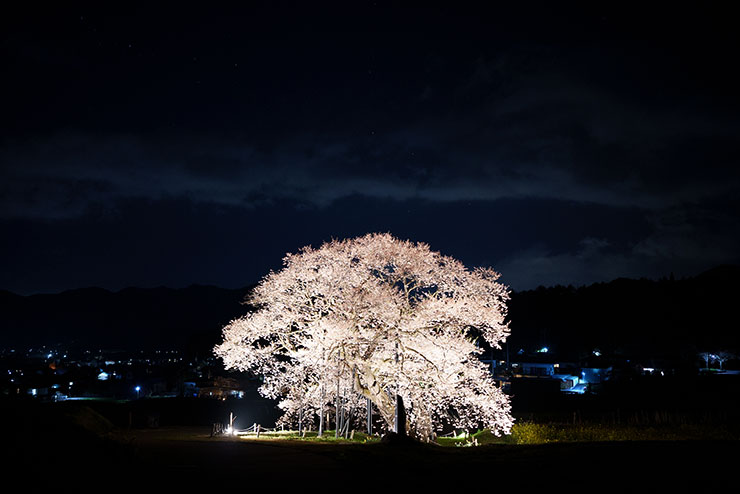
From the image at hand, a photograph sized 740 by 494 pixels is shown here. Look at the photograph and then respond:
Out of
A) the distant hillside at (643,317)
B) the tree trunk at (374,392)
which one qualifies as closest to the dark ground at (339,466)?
the tree trunk at (374,392)

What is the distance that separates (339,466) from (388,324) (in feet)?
35.5

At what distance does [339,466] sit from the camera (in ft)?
37.5

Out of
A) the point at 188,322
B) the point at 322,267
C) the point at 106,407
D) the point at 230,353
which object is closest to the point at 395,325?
the point at 322,267

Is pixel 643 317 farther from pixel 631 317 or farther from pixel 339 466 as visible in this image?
pixel 339 466

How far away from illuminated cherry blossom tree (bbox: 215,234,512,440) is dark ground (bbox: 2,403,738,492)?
8.32 meters

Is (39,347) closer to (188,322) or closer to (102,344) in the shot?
(102,344)

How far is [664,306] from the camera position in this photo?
6644 cm

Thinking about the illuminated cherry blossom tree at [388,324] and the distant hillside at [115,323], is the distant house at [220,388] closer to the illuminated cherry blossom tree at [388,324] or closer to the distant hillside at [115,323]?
the illuminated cherry blossom tree at [388,324]

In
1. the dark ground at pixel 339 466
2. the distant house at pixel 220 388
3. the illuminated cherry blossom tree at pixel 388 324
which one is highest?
the illuminated cherry blossom tree at pixel 388 324

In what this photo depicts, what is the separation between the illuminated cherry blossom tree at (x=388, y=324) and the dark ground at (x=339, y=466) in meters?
8.32

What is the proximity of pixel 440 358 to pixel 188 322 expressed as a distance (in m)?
180

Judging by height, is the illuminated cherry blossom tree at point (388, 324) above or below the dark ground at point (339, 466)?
above

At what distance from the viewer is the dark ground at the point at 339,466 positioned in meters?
9.16

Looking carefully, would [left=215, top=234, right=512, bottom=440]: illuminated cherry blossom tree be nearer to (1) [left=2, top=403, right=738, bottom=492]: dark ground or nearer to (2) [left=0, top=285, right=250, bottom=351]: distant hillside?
(1) [left=2, top=403, right=738, bottom=492]: dark ground
